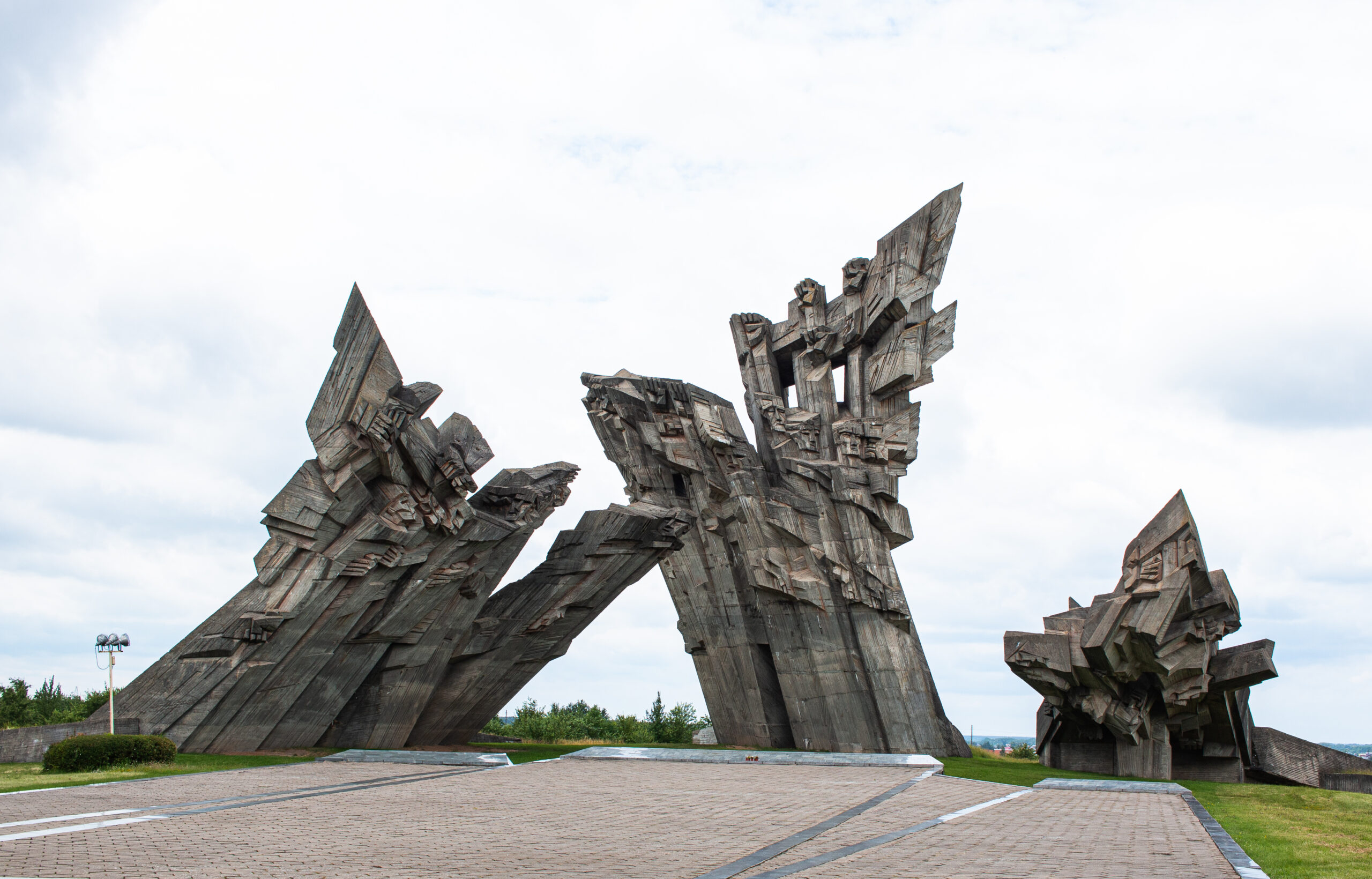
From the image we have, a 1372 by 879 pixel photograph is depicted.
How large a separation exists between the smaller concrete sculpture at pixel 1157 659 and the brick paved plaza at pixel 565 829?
4.26 metres

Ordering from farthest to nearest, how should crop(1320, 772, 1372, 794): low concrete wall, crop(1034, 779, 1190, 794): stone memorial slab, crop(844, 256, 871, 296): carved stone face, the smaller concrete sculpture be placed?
crop(844, 256, 871, 296): carved stone face
crop(1320, 772, 1372, 794): low concrete wall
the smaller concrete sculpture
crop(1034, 779, 1190, 794): stone memorial slab

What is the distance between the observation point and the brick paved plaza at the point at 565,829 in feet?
21.6

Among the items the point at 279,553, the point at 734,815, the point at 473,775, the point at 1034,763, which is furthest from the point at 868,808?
the point at 1034,763

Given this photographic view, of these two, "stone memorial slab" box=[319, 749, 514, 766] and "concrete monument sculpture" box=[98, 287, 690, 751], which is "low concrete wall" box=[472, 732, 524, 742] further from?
"stone memorial slab" box=[319, 749, 514, 766]

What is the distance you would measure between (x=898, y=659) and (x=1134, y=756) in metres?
4.44

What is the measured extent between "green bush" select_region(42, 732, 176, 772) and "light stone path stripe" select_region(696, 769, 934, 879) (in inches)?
356

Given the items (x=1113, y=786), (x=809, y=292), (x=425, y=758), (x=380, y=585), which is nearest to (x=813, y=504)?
(x=809, y=292)

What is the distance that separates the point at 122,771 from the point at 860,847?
31.7ft

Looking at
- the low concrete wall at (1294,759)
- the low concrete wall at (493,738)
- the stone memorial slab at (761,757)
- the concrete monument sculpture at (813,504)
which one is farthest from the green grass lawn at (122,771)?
the low concrete wall at (1294,759)

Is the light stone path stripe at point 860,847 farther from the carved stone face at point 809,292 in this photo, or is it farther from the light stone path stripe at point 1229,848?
the carved stone face at point 809,292

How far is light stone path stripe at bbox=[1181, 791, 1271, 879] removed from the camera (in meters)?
7.02

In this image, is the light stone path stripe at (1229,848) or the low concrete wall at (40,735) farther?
the low concrete wall at (40,735)

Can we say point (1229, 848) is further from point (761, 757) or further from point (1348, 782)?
point (1348, 782)

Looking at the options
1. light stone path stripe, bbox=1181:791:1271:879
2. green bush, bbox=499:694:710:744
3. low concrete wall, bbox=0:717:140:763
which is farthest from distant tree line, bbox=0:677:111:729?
light stone path stripe, bbox=1181:791:1271:879
